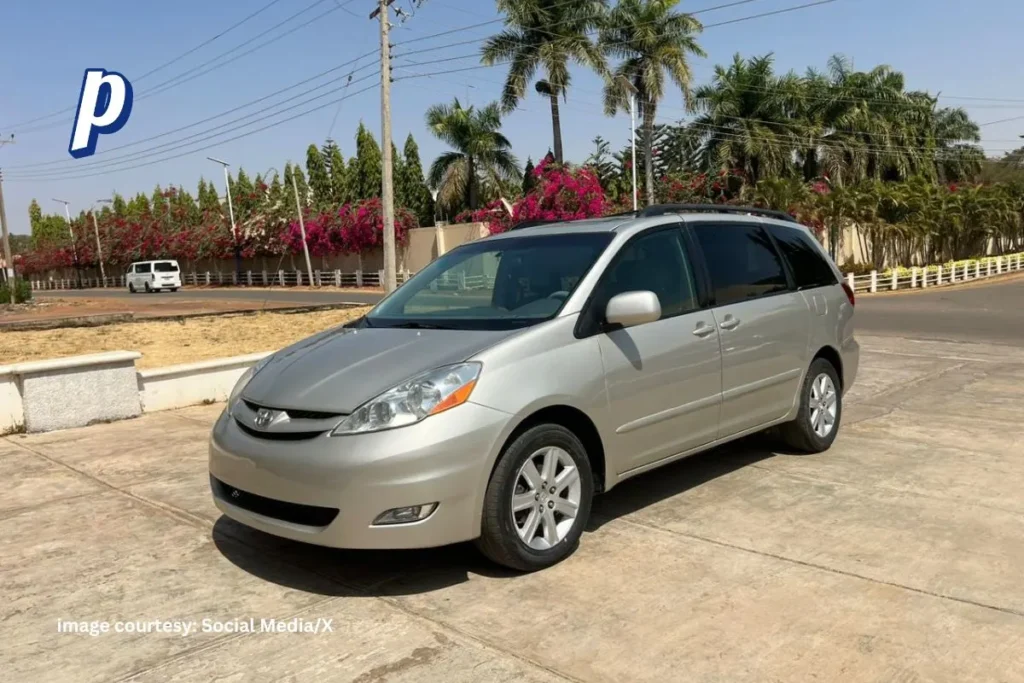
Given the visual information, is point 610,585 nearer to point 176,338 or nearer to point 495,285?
point 495,285

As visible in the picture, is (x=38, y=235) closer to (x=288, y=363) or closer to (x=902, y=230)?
(x=902, y=230)

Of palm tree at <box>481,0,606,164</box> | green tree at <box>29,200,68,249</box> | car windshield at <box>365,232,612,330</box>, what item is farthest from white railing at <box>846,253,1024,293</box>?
green tree at <box>29,200,68,249</box>

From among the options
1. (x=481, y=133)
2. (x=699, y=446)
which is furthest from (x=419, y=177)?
(x=699, y=446)

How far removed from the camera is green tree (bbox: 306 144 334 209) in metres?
59.2

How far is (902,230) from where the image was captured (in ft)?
119

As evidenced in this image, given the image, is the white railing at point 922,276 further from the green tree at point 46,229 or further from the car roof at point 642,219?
the green tree at point 46,229

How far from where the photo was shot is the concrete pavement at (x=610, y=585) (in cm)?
315

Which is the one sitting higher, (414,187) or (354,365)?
(414,187)

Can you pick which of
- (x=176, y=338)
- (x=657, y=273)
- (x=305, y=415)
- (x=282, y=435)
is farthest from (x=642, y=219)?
(x=176, y=338)

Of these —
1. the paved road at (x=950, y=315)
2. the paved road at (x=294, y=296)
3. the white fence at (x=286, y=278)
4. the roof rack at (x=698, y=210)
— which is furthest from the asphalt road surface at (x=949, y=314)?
the white fence at (x=286, y=278)

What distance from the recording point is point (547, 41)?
35594mm

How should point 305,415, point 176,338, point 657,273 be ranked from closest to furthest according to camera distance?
point 305,415, point 657,273, point 176,338

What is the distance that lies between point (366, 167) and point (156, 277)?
15151 mm

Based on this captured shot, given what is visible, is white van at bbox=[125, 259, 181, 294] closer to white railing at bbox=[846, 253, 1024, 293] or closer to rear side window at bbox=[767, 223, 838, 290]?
white railing at bbox=[846, 253, 1024, 293]
